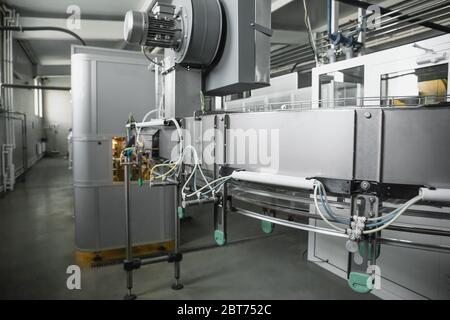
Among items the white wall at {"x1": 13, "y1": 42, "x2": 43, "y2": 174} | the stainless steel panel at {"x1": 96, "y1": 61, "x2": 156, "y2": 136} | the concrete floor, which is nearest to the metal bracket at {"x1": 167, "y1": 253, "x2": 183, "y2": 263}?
the concrete floor

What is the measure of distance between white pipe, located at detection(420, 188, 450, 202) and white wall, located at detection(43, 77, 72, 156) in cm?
1111

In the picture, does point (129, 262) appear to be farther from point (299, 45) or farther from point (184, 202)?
point (299, 45)

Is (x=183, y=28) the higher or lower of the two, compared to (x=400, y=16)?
lower

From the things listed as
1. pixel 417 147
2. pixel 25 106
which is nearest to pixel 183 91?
pixel 417 147

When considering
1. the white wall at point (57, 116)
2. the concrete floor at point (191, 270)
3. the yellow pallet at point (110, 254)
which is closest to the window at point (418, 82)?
the concrete floor at point (191, 270)

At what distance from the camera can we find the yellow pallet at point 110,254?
2564 mm

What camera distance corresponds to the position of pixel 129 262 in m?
2.03

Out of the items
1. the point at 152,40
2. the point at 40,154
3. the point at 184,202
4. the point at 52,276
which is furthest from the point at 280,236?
the point at 40,154

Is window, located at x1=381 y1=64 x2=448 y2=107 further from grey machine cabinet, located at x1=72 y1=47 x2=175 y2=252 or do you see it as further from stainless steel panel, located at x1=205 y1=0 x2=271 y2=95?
grey machine cabinet, located at x1=72 y1=47 x2=175 y2=252

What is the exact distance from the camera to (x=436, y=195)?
65 cm

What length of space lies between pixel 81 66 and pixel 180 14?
1.52 metres

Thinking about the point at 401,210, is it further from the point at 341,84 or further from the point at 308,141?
the point at 341,84

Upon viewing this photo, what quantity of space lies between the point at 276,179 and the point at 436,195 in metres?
0.35

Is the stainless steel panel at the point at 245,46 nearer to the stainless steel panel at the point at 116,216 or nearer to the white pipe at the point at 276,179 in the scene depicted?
the white pipe at the point at 276,179
